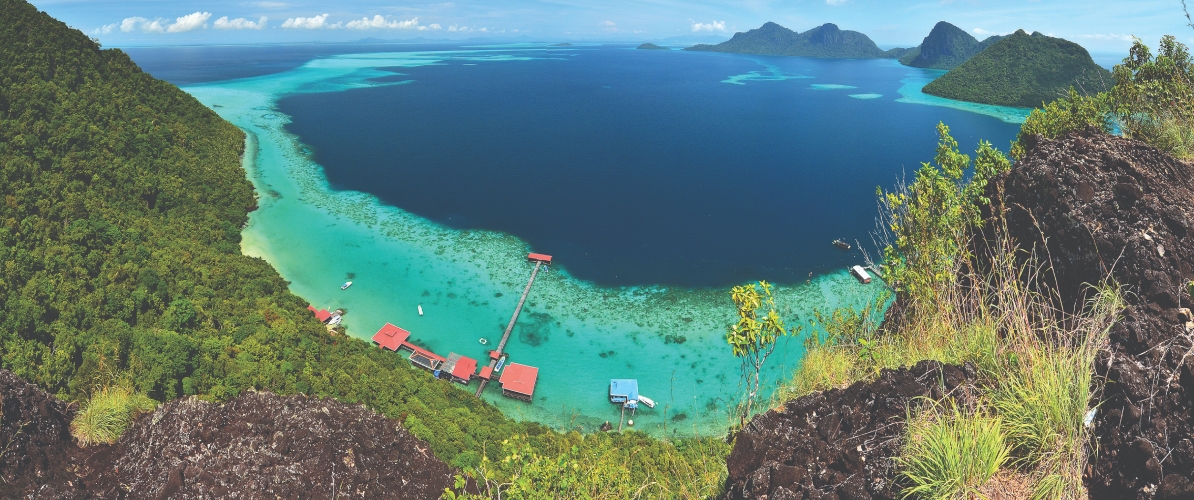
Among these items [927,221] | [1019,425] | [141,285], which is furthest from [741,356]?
[141,285]

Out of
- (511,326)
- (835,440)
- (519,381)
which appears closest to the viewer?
(835,440)

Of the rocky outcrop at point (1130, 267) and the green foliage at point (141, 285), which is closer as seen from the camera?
the rocky outcrop at point (1130, 267)

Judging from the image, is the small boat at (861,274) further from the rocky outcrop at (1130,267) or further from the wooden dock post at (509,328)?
the wooden dock post at (509,328)

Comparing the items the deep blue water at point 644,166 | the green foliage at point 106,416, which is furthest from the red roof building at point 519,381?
the green foliage at point 106,416

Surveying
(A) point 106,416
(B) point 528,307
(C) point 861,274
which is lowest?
(B) point 528,307

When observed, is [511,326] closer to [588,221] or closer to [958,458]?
[588,221]

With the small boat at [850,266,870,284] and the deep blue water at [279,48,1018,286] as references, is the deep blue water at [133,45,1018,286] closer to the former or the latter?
the deep blue water at [279,48,1018,286]

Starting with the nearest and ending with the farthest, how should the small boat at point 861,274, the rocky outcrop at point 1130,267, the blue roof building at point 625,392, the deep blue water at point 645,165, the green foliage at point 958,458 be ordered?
the green foliage at point 958,458
the rocky outcrop at point 1130,267
the blue roof building at point 625,392
the small boat at point 861,274
the deep blue water at point 645,165
